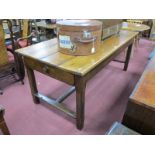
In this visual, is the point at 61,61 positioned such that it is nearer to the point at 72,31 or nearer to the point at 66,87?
the point at 72,31

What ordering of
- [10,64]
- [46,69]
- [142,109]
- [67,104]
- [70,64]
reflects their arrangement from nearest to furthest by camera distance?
[142,109], [70,64], [46,69], [67,104], [10,64]

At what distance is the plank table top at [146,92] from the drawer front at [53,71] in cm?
53

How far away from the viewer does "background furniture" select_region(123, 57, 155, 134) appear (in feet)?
3.22

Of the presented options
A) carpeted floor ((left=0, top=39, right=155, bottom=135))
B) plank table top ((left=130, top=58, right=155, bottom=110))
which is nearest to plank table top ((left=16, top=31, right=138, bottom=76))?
plank table top ((left=130, top=58, right=155, bottom=110))

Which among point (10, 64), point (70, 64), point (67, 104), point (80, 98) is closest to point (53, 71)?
point (70, 64)

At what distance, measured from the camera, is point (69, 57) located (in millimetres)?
1402

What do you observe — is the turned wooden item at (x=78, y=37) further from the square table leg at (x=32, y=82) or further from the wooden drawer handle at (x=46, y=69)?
the square table leg at (x=32, y=82)

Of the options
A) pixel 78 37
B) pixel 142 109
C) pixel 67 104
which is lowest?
pixel 67 104

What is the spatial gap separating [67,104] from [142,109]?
118cm

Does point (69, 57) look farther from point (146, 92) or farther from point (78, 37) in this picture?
point (146, 92)

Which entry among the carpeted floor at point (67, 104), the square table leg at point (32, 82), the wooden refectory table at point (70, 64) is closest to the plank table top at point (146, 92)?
the wooden refectory table at point (70, 64)

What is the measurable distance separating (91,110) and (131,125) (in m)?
0.81

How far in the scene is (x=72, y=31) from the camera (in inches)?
50.0
